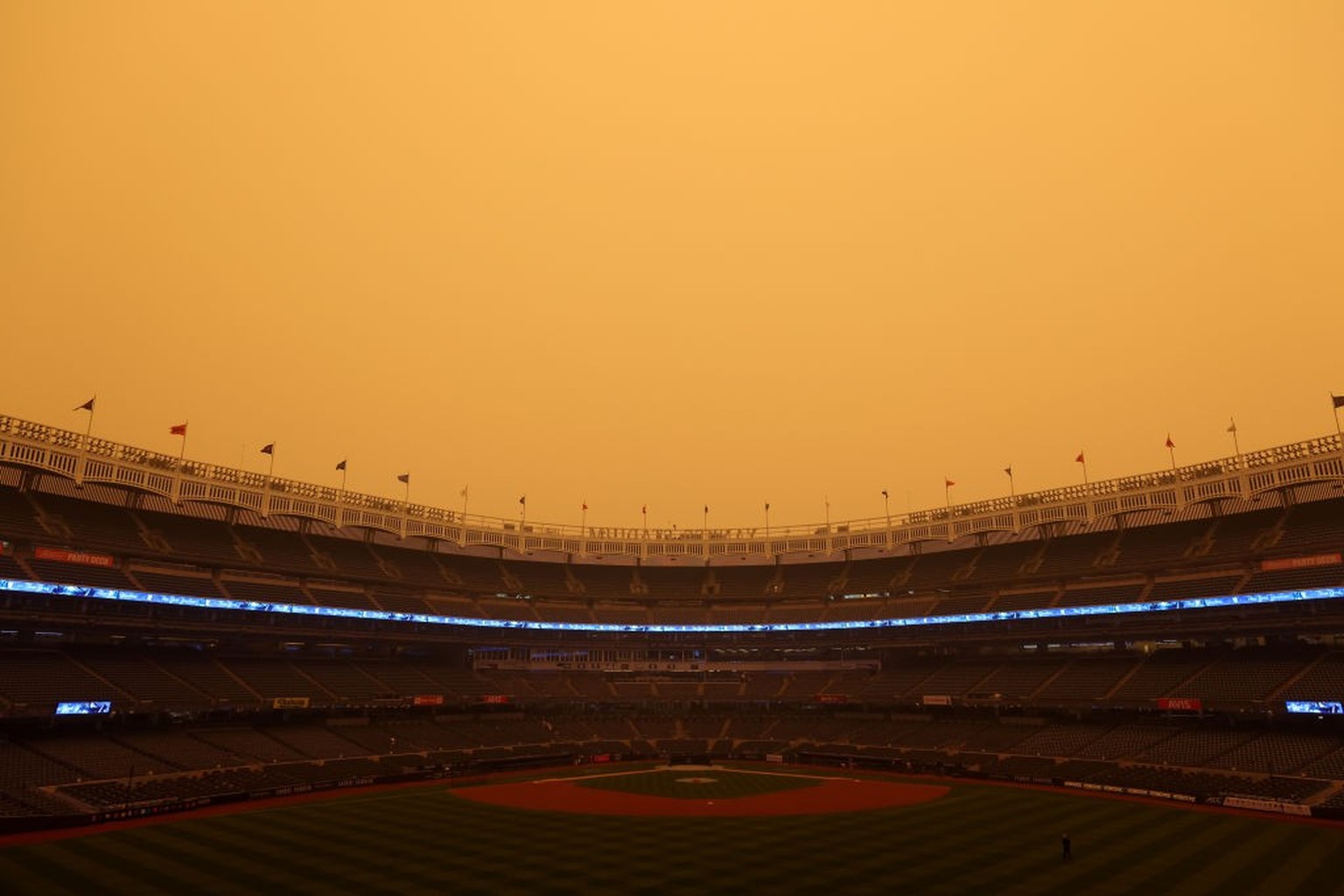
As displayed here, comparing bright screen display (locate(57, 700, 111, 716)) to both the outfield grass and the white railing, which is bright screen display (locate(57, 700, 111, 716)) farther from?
the white railing

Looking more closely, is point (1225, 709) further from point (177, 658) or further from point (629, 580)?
point (177, 658)

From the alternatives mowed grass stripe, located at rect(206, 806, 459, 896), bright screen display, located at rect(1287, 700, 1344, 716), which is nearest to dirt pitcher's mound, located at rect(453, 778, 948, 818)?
mowed grass stripe, located at rect(206, 806, 459, 896)

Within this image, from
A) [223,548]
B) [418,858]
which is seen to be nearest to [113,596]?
[223,548]

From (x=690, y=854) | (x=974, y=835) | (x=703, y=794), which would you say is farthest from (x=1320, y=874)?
(x=703, y=794)

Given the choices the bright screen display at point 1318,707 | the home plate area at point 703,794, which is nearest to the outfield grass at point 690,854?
the home plate area at point 703,794

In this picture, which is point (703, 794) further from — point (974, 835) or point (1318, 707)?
point (1318, 707)
